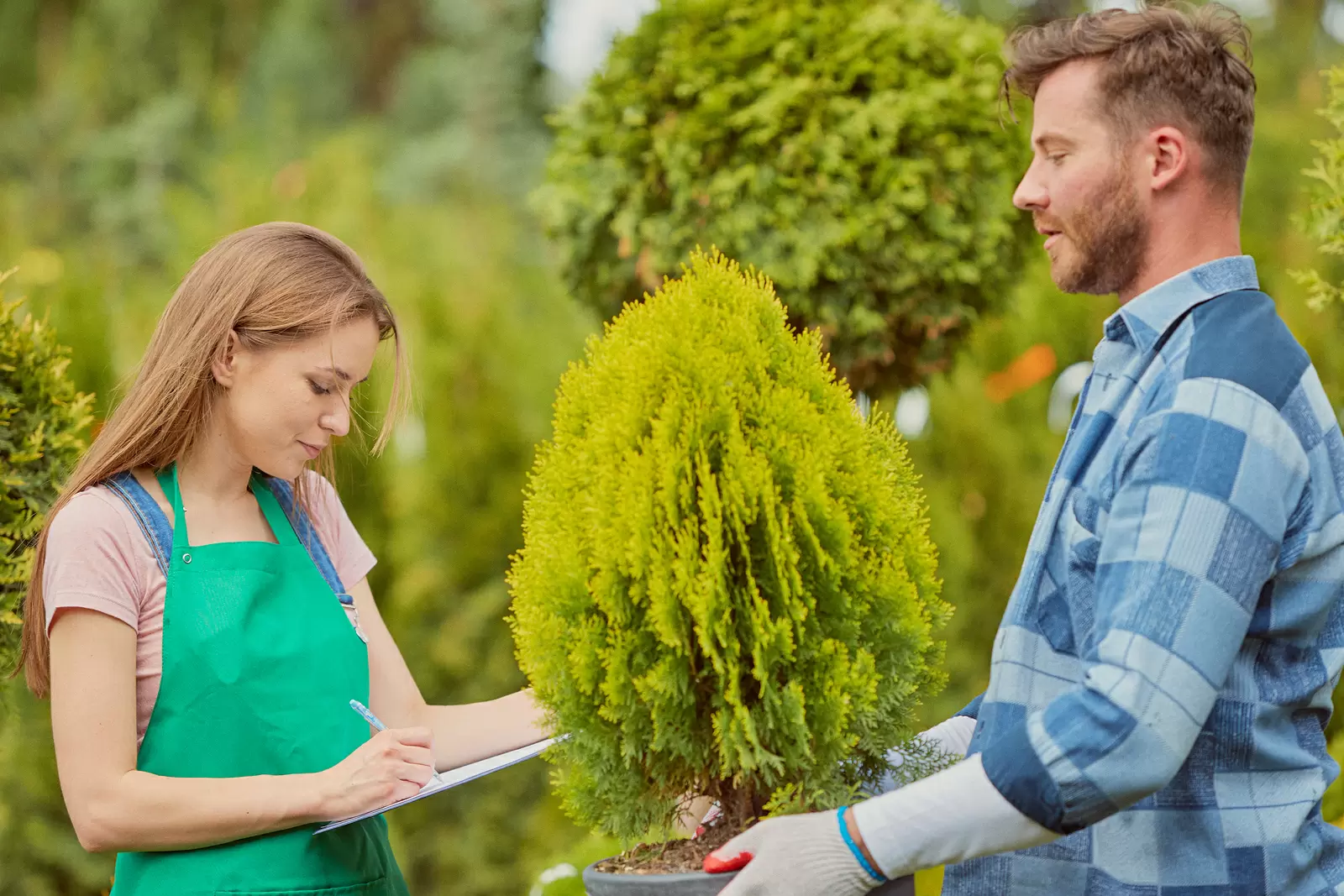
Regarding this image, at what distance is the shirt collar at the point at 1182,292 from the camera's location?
186cm

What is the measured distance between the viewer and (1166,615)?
1.63 meters

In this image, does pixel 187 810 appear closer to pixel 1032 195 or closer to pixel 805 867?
pixel 805 867

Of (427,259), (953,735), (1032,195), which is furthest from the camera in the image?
(427,259)

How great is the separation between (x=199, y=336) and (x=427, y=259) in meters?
6.56

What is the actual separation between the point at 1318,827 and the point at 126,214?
11.7 metres

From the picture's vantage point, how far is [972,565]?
645cm

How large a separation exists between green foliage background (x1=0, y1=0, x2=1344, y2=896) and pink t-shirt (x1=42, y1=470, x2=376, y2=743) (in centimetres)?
129

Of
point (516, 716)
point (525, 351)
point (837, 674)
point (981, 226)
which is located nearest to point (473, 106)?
point (525, 351)

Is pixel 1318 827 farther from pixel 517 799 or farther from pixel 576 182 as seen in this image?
pixel 517 799

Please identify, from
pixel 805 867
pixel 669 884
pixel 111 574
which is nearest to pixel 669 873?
pixel 669 884

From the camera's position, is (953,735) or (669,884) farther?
(953,735)

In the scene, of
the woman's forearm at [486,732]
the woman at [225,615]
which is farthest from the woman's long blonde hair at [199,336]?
the woman's forearm at [486,732]

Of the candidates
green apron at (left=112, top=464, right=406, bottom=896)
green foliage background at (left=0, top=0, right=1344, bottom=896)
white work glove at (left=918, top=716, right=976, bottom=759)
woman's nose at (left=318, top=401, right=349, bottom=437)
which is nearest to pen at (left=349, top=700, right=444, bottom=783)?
green apron at (left=112, top=464, right=406, bottom=896)

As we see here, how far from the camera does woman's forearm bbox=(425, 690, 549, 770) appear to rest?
8.60 feet
